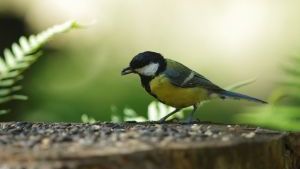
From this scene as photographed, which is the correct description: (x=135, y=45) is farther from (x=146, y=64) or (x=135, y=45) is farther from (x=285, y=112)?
(x=146, y=64)

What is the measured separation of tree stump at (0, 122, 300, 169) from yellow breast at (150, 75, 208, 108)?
2.78 feet

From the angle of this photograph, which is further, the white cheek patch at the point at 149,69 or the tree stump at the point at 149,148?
the white cheek patch at the point at 149,69

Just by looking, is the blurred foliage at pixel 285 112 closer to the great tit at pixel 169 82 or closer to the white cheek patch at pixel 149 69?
the great tit at pixel 169 82

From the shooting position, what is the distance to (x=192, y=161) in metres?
2.41

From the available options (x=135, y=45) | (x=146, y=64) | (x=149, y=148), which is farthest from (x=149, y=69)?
(x=135, y=45)

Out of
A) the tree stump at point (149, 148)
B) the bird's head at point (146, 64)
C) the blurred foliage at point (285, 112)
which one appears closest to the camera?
the tree stump at point (149, 148)

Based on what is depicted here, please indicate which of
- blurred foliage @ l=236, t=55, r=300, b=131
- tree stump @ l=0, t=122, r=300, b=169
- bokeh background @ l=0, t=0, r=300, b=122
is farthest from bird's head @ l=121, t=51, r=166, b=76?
bokeh background @ l=0, t=0, r=300, b=122

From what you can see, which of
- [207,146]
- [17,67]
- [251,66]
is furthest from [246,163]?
[251,66]

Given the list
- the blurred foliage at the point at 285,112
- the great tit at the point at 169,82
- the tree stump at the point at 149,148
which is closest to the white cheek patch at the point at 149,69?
the great tit at the point at 169,82

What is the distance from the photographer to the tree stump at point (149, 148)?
231cm

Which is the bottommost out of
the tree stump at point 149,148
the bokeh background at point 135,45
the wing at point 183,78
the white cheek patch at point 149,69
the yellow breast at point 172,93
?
the tree stump at point 149,148

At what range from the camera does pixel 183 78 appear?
3902 mm

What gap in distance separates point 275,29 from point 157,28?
138cm

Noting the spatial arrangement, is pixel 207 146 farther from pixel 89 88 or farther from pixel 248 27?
pixel 248 27
